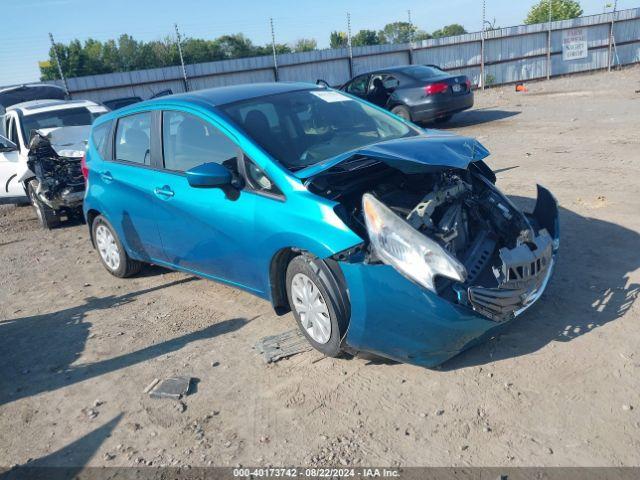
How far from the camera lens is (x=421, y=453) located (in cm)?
298

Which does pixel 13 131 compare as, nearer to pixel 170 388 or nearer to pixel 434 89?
pixel 170 388

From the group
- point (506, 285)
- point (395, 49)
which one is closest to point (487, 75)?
point (395, 49)

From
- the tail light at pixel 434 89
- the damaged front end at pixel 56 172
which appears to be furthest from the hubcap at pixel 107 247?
the tail light at pixel 434 89

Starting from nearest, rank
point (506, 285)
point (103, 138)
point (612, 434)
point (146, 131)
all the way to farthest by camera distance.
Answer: point (612, 434), point (506, 285), point (146, 131), point (103, 138)

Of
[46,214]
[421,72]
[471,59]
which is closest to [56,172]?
[46,214]

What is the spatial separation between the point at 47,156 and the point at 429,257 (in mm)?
7067

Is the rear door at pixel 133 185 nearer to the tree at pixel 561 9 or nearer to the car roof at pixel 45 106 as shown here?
the car roof at pixel 45 106

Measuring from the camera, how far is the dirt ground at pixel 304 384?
3.06 metres

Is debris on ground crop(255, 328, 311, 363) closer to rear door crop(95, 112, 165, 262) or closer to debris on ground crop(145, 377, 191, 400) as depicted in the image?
debris on ground crop(145, 377, 191, 400)

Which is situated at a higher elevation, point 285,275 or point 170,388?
point 285,275

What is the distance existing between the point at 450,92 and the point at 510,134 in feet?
7.51

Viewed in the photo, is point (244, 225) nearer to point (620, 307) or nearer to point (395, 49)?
point (620, 307)

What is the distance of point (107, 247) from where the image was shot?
614 cm

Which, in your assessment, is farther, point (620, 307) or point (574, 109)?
point (574, 109)
